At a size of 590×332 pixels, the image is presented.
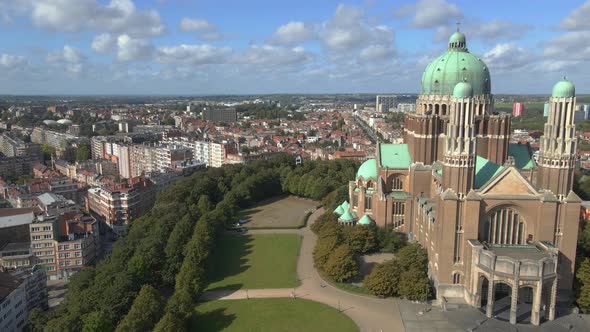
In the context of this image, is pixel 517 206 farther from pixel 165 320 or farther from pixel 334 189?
pixel 334 189

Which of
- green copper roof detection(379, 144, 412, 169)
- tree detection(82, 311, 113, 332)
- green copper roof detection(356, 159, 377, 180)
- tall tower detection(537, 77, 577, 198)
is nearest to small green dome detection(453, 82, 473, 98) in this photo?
tall tower detection(537, 77, 577, 198)

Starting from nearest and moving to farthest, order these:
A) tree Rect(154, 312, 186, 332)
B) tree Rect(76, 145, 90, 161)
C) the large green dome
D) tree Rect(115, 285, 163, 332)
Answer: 1. tree Rect(154, 312, 186, 332)
2. tree Rect(115, 285, 163, 332)
3. the large green dome
4. tree Rect(76, 145, 90, 161)

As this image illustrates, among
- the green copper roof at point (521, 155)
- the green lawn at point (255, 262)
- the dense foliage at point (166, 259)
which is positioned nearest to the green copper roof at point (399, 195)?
the green copper roof at point (521, 155)

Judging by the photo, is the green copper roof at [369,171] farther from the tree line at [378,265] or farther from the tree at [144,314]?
the tree at [144,314]

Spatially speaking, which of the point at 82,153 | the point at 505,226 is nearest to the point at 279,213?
the point at 505,226

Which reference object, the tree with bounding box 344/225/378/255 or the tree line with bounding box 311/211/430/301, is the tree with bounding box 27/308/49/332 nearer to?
the tree line with bounding box 311/211/430/301

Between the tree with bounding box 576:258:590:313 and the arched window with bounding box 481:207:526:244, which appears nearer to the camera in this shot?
the tree with bounding box 576:258:590:313

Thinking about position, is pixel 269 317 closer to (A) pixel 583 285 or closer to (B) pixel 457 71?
(A) pixel 583 285

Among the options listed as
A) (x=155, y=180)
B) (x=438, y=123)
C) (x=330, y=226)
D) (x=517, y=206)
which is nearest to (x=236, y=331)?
(x=330, y=226)
